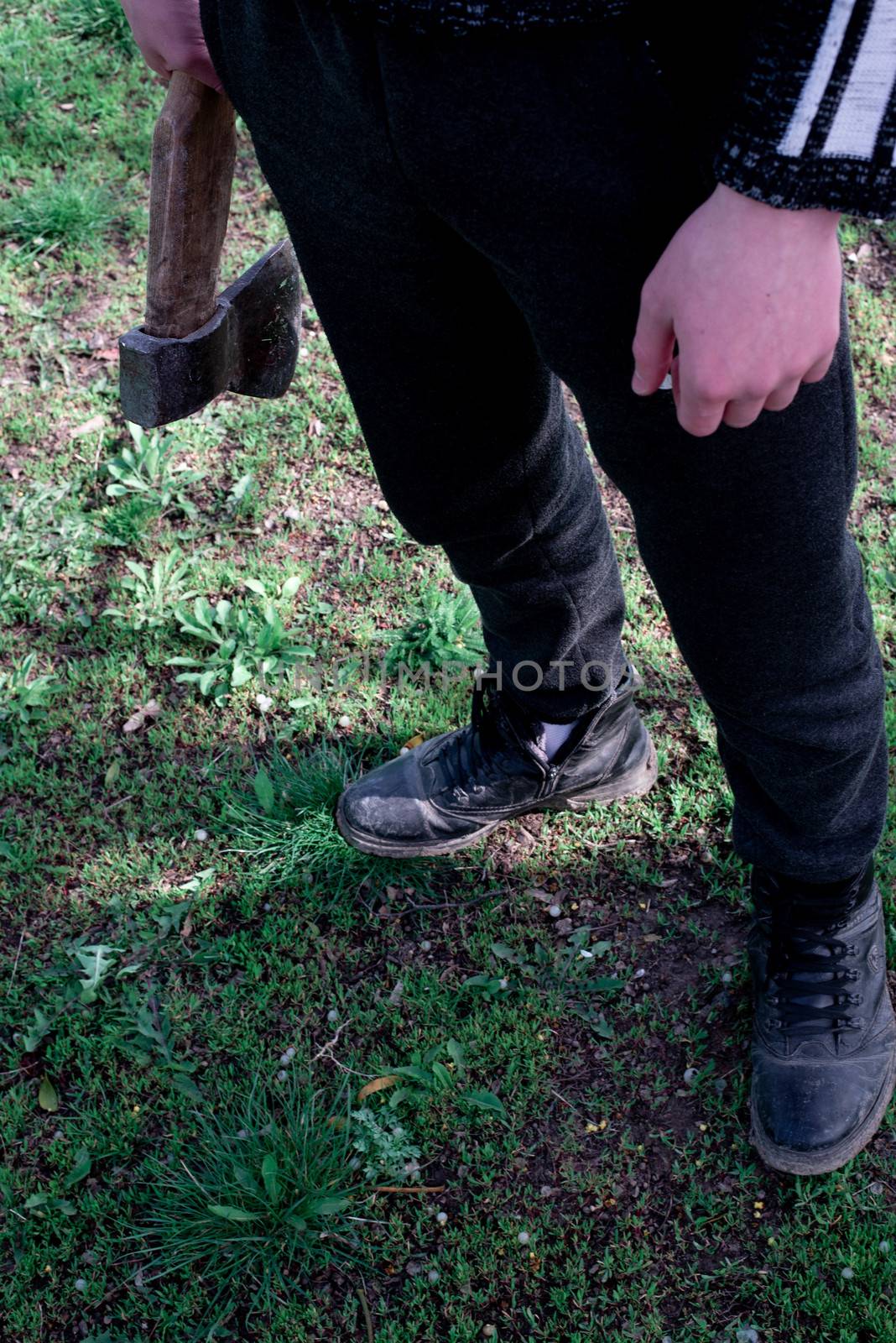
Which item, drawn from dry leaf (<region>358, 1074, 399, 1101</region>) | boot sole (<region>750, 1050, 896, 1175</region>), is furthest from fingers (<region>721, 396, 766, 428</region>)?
dry leaf (<region>358, 1074, 399, 1101</region>)

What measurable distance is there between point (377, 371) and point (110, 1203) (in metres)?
1.51

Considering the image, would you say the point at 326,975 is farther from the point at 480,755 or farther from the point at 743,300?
the point at 743,300

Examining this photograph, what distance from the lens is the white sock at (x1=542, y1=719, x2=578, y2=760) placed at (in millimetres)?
2158

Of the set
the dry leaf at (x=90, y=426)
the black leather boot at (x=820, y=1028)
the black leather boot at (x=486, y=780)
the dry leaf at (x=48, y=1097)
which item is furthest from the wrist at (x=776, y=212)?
the dry leaf at (x=90, y=426)

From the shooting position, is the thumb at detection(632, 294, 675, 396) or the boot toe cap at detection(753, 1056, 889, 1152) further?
the boot toe cap at detection(753, 1056, 889, 1152)

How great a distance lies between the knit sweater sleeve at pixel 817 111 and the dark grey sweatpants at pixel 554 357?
114 millimetres

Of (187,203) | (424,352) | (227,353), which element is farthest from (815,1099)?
(187,203)

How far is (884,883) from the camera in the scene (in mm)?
2105

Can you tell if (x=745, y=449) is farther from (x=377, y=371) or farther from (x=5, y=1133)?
(x=5, y=1133)

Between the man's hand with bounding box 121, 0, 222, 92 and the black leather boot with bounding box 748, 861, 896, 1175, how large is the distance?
1567 mm

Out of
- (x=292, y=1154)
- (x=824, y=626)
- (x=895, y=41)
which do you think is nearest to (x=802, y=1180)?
(x=292, y=1154)

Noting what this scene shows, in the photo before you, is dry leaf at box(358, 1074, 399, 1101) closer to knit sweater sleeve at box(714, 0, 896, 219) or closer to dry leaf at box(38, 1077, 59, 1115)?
dry leaf at box(38, 1077, 59, 1115)

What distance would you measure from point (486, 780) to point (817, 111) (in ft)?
4.93

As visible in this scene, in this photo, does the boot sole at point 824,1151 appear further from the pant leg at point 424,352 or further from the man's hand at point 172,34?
the man's hand at point 172,34
